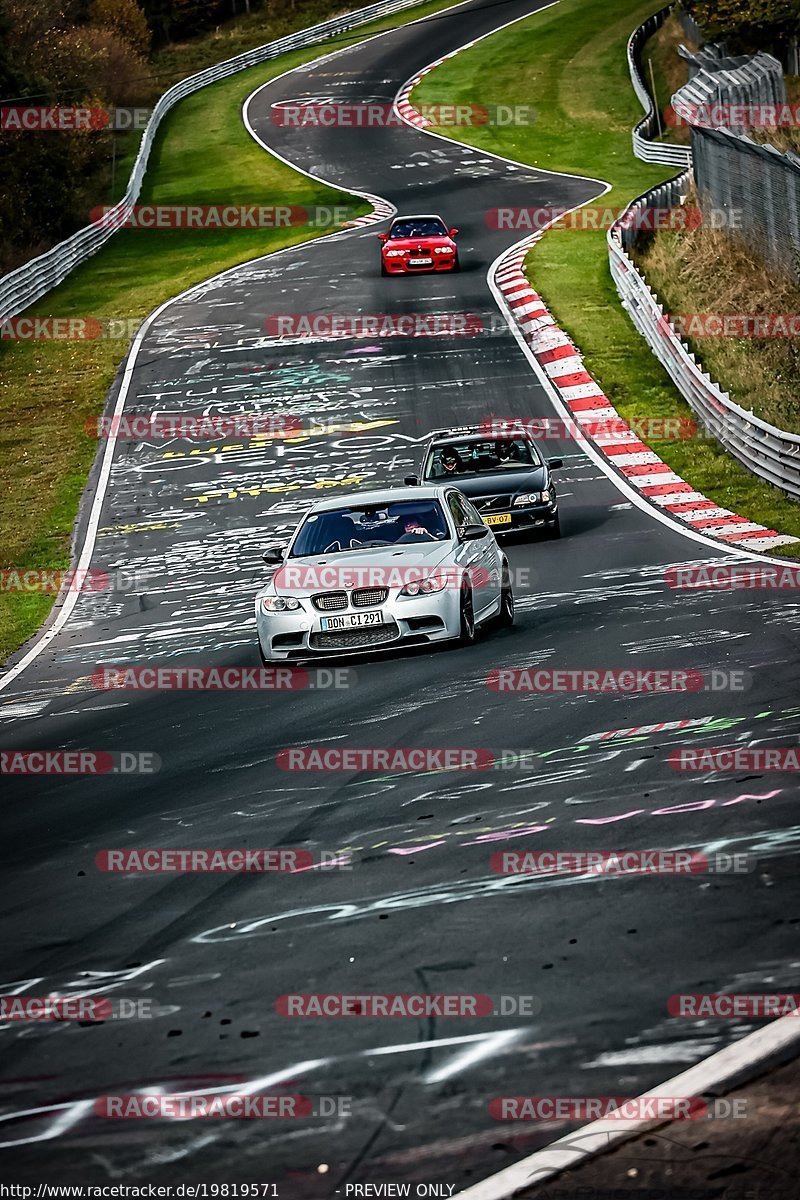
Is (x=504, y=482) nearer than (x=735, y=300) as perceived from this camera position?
Yes

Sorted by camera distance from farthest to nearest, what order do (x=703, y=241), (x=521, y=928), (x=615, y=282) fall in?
(x=615, y=282), (x=703, y=241), (x=521, y=928)

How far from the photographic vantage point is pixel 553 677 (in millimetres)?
12242

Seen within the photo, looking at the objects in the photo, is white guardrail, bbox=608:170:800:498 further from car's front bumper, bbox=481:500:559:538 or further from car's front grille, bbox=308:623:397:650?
car's front grille, bbox=308:623:397:650

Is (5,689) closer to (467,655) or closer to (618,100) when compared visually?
(467,655)

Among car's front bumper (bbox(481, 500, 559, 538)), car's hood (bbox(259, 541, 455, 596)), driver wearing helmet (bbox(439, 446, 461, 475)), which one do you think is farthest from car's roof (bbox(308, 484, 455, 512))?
driver wearing helmet (bbox(439, 446, 461, 475))

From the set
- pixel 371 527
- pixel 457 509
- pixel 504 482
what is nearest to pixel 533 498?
pixel 504 482

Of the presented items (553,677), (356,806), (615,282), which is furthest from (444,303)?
(356,806)

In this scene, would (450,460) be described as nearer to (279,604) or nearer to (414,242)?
(279,604)

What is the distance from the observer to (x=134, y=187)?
56562 mm

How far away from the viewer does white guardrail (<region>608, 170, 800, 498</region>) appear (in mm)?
20969

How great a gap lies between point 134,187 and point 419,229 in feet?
59.7

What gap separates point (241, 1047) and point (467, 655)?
7.91 m

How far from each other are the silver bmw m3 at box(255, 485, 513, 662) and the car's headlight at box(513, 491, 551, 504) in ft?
15.1

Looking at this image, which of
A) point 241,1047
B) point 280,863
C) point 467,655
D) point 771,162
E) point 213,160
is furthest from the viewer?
point 213,160
